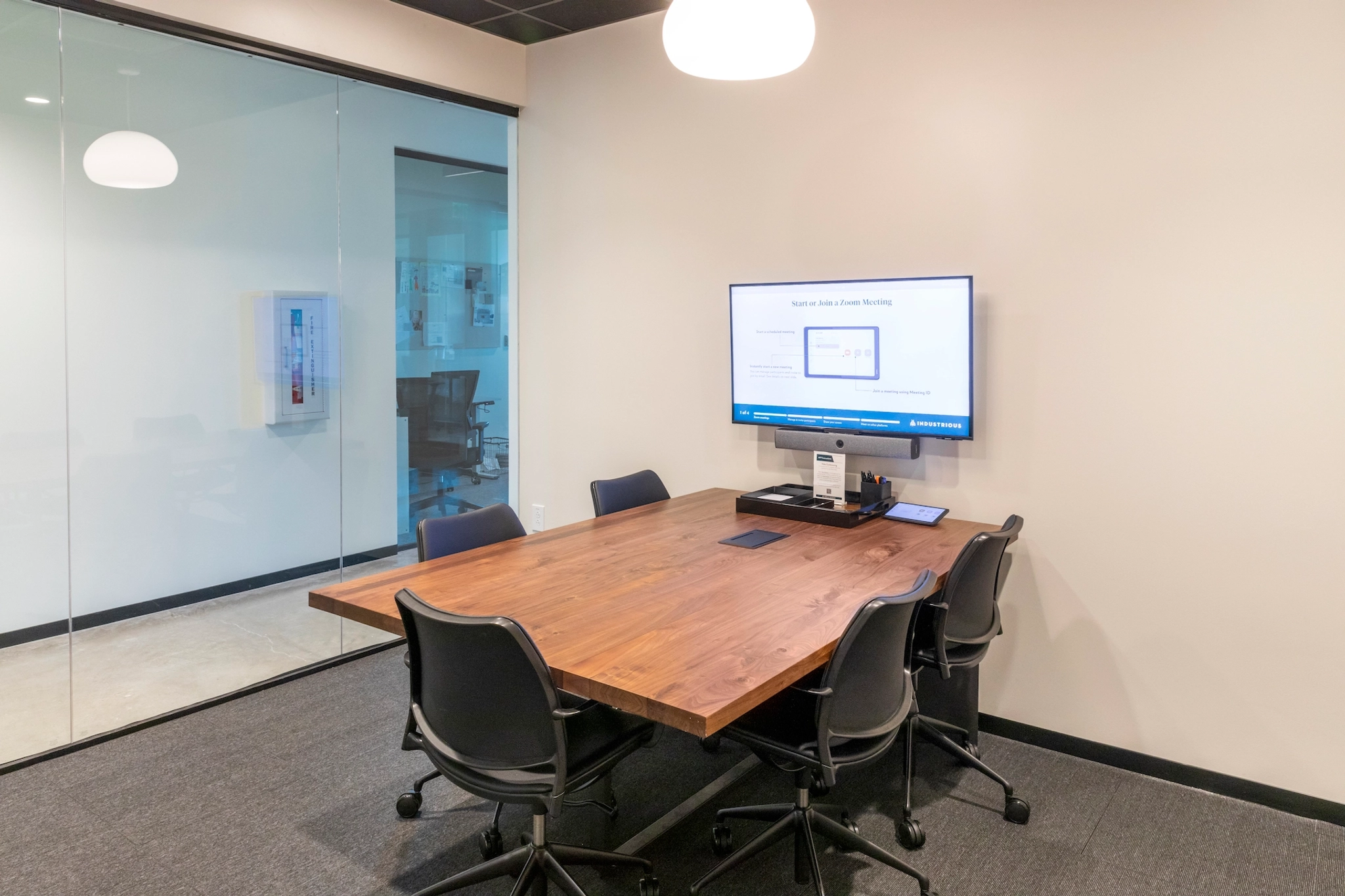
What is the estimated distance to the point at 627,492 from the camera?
12.3 ft

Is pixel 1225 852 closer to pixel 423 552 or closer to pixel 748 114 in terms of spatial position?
pixel 423 552

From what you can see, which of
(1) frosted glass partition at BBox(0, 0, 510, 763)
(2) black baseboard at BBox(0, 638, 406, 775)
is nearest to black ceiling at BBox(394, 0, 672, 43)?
(1) frosted glass partition at BBox(0, 0, 510, 763)

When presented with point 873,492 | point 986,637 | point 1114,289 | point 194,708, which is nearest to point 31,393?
point 194,708

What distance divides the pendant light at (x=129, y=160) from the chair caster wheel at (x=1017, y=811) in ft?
11.9

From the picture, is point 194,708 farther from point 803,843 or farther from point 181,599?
point 803,843

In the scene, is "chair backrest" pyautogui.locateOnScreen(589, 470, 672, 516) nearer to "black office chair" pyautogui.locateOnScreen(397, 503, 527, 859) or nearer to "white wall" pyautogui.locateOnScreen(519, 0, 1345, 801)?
"white wall" pyautogui.locateOnScreen(519, 0, 1345, 801)

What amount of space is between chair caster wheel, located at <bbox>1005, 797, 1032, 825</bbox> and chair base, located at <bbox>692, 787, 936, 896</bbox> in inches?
18.9

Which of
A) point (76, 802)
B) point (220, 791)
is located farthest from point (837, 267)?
point (76, 802)

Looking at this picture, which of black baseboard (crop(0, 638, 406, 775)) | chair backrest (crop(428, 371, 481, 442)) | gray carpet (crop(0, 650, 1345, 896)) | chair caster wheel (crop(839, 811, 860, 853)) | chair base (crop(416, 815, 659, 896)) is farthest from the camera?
chair backrest (crop(428, 371, 481, 442))

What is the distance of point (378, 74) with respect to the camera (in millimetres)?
4059

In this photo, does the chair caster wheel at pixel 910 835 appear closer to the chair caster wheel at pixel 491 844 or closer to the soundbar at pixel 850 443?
the chair caster wheel at pixel 491 844

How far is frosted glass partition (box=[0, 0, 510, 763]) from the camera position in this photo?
3039 millimetres

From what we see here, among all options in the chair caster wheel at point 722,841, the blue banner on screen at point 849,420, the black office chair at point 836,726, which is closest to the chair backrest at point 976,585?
the black office chair at point 836,726

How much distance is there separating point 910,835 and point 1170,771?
1.11 m
